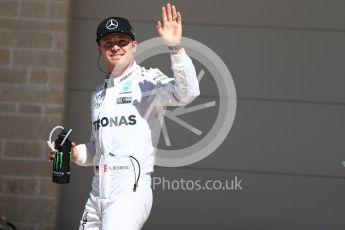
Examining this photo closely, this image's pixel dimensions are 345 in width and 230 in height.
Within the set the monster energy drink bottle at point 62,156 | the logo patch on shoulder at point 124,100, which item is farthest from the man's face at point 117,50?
the monster energy drink bottle at point 62,156

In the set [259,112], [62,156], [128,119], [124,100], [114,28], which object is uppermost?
[259,112]

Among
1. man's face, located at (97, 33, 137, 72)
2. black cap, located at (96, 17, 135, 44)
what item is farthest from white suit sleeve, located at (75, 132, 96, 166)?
black cap, located at (96, 17, 135, 44)

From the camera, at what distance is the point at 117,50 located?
11.7 ft

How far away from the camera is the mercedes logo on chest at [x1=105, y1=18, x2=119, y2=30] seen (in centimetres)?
355

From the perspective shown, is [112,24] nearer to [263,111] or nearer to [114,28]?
[114,28]

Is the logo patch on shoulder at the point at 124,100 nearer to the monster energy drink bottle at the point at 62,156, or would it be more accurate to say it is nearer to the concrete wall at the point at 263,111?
the monster energy drink bottle at the point at 62,156

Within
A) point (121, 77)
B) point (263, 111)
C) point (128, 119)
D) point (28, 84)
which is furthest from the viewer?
point (263, 111)

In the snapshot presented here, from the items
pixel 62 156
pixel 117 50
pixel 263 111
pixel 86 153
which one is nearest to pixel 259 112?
pixel 263 111

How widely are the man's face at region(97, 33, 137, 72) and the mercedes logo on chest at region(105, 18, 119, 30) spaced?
36 millimetres

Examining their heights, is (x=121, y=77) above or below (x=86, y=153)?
above

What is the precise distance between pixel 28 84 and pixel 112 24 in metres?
2.15

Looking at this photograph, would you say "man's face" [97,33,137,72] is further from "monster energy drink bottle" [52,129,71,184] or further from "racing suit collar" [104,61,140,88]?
"monster energy drink bottle" [52,129,71,184]

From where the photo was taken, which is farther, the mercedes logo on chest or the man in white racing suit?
the mercedes logo on chest

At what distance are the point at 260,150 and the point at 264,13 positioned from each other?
114 centimetres
